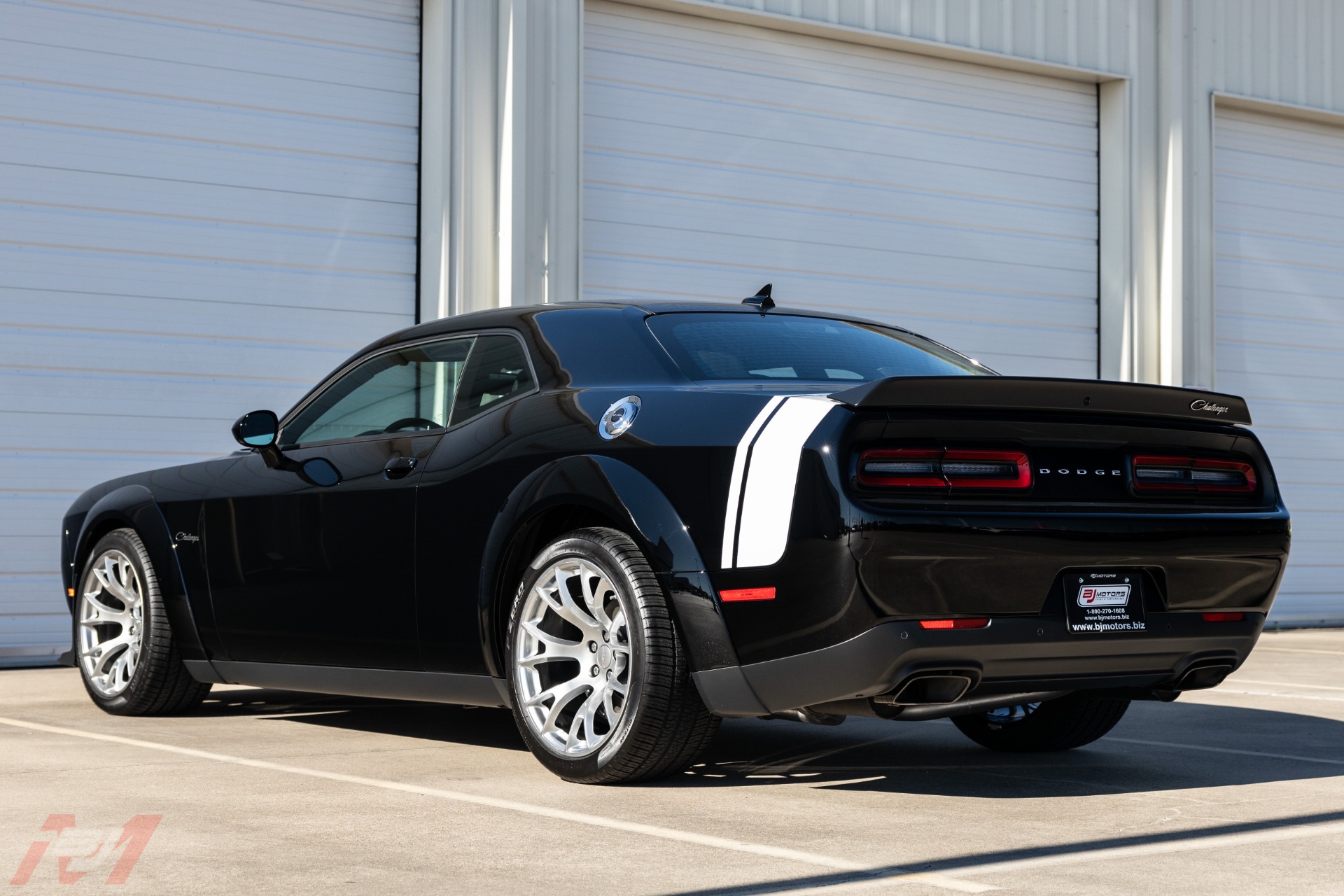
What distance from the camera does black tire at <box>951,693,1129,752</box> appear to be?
5.27 meters

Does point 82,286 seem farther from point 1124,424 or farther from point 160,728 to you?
point 1124,424

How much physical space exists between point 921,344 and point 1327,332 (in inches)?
400

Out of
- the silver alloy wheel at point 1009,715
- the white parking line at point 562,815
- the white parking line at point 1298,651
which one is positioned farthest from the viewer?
the white parking line at point 1298,651

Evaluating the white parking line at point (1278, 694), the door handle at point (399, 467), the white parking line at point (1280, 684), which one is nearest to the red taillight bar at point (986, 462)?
the door handle at point (399, 467)

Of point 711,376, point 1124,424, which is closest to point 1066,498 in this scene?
point 1124,424

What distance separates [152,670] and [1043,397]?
11.5 ft

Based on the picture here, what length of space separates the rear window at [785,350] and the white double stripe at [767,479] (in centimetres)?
48

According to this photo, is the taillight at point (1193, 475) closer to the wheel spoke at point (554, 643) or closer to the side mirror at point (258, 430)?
the wheel spoke at point (554, 643)

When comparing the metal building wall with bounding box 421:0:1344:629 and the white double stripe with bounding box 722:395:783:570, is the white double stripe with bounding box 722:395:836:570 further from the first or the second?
the metal building wall with bounding box 421:0:1344:629

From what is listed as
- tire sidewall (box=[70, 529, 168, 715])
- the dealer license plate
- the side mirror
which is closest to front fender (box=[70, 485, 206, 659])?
tire sidewall (box=[70, 529, 168, 715])

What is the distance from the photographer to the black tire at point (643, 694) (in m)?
4.26

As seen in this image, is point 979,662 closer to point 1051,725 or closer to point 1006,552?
point 1006,552

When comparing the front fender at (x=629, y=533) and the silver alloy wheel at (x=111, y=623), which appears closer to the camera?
the front fender at (x=629, y=533)

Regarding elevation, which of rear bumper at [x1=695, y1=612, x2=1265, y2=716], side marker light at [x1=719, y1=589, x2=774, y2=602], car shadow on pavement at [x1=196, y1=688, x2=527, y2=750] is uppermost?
side marker light at [x1=719, y1=589, x2=774, y2=602]
